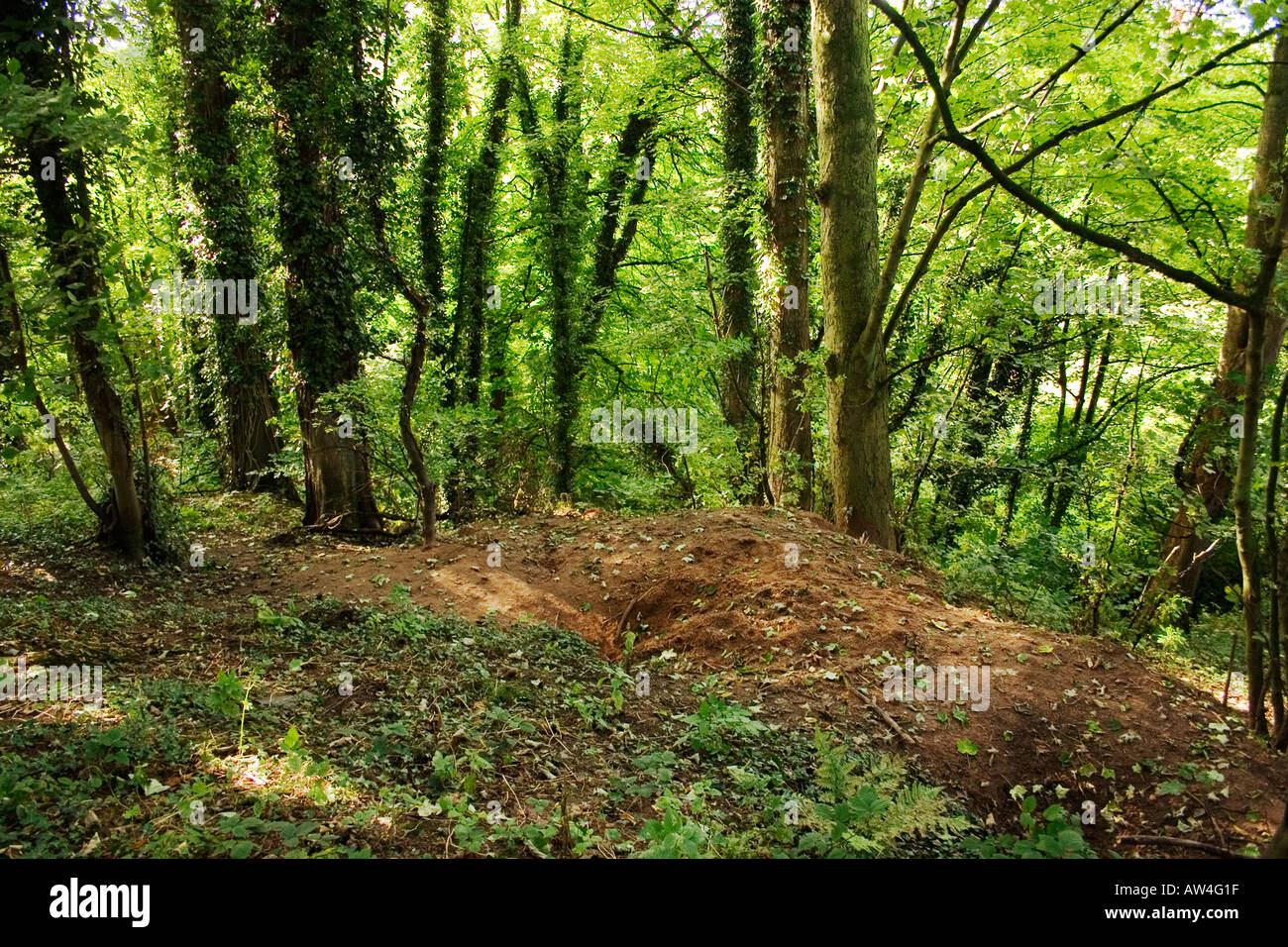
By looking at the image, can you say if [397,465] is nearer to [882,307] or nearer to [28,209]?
[28,209]

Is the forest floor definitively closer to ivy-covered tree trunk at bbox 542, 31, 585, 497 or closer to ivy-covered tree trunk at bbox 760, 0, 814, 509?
ivy-covered tree trunk at bbox 760, 0, 814, 509

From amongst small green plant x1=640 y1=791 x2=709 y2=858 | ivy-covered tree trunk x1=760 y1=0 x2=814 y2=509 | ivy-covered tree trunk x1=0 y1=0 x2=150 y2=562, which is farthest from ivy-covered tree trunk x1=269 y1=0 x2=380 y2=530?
small green plant x1=640 y1=791 x2=709 y2=858

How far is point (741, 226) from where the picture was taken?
11203 mm

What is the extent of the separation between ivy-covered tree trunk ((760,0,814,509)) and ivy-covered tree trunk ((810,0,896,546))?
1664 millimetres

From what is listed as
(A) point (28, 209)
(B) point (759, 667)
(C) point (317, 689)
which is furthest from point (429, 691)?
(A) point (28, 209)

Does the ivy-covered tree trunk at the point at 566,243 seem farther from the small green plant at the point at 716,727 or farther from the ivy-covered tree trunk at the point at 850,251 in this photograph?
the small green plant at the point at 716,727

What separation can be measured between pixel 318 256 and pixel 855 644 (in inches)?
324

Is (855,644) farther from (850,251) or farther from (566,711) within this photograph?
(850,251)

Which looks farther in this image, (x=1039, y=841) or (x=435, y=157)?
(x=435, y=157)

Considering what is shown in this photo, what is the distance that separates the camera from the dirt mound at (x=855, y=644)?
4465mm

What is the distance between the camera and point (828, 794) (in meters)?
3.93

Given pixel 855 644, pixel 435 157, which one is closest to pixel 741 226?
pixel 435 157

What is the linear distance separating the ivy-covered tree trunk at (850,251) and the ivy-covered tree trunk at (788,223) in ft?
5.46

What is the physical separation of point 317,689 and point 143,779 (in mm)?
1376
